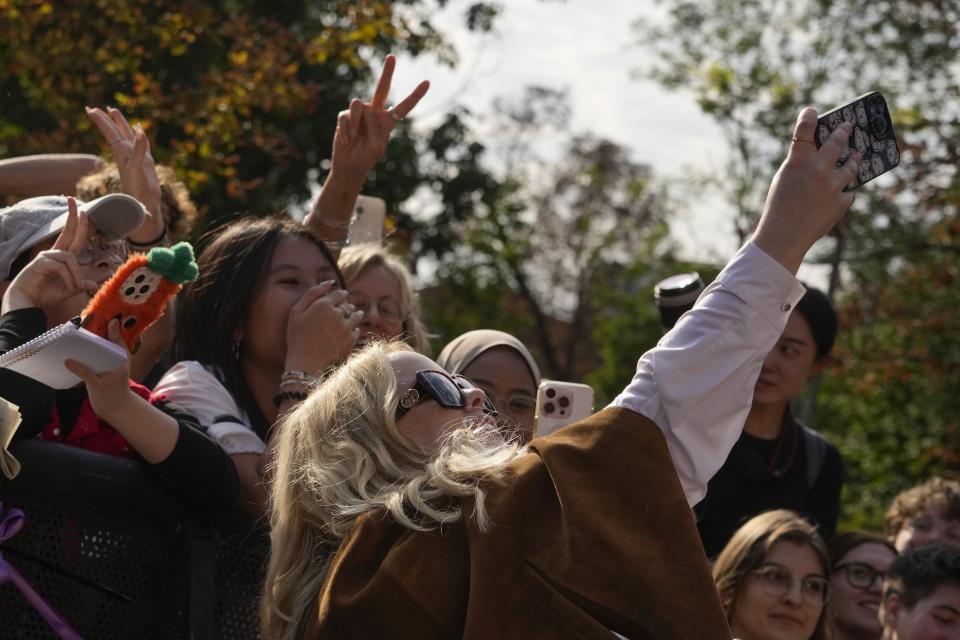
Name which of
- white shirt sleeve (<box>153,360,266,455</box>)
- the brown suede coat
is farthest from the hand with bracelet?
the brown suede coat

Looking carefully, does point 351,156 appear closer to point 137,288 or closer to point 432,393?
point 137,288

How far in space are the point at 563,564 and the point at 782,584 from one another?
7.48 feet

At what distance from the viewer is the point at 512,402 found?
4090mm

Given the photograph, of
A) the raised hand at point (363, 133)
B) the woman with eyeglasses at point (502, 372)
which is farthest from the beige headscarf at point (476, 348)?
the raised hand at point (363, 133)

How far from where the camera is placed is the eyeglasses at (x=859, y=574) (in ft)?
15.1

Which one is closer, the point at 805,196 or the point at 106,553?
the point at 805,196

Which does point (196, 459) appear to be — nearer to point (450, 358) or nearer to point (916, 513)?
point (450, 358)

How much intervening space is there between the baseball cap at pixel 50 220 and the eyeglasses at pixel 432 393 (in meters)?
0.88

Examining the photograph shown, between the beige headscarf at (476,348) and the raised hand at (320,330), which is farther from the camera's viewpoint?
the beige headscarf at (476,348)

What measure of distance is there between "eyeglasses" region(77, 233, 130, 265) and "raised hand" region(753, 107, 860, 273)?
5.17 feet

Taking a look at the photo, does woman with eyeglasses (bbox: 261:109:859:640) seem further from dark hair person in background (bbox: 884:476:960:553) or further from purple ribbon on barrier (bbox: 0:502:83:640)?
dark hair person in background (bbox: 884:476:960:553)

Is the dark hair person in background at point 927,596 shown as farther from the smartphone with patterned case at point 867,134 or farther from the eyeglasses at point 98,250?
the eyeglasses at point 98,250

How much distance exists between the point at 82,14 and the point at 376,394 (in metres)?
6.47

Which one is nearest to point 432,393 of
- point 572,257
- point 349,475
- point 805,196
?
point 349,475
